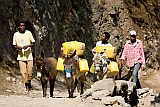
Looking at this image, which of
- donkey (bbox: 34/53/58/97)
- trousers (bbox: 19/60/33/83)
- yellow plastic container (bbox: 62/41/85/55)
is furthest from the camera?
trousers (bbox: 19/60/33/83)

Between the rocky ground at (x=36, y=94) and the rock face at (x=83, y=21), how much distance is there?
134 centimetres

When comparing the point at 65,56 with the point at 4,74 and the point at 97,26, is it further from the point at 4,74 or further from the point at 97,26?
the point at 97,26

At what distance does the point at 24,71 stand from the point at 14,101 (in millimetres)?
2337

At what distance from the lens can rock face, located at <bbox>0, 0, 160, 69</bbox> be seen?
738 inches

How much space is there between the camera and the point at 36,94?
14.1 metres

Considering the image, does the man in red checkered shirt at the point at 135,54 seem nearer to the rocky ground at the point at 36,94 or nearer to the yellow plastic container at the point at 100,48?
the yellow plastic container at the point at 100,48

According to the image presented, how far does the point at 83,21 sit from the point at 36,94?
10.8m

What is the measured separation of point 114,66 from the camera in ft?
41.7

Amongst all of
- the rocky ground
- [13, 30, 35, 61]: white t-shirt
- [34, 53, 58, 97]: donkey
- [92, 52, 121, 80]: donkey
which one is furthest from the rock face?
[92, 52, 121, 80]: donkey

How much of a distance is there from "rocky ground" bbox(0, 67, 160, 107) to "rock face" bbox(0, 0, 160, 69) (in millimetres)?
1339

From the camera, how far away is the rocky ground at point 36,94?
10.7 m

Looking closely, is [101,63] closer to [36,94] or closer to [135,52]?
[135,52]

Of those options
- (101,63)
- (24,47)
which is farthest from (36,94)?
(101,63)

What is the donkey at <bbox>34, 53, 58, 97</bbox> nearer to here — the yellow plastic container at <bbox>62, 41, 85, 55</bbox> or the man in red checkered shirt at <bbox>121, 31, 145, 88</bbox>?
the yellow plastic container at <bbox>62, 41, 85, 55</bbox>
